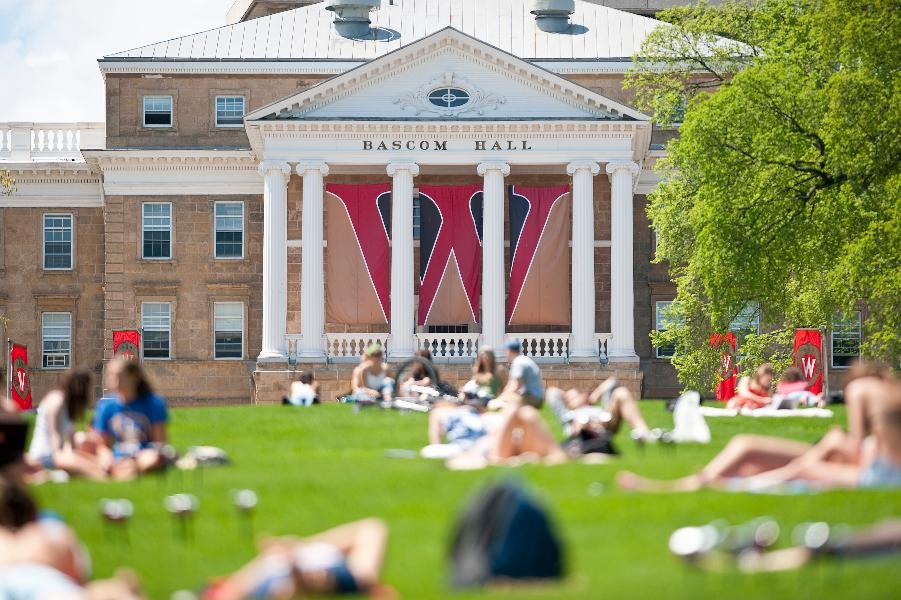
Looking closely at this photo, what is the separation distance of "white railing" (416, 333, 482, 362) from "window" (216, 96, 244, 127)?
1171 cm

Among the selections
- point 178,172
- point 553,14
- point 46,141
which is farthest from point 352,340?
point 46,141

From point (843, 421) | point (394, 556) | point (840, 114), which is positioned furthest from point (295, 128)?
point (394, 556)

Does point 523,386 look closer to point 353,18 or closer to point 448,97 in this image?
point 448,97

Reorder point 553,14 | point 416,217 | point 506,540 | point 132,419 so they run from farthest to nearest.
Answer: point 553,14 → point 416,217 → point 132,419 → point 506,540

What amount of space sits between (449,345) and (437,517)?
130ft

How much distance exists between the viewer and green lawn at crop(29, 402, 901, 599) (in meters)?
13.1

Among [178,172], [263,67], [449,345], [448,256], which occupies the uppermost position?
[263,67]

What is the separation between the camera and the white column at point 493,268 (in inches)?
2224

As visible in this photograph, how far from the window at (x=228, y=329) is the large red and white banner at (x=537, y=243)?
10586 millimetres

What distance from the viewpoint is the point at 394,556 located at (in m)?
15.2

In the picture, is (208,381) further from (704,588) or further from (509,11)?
(704,588)

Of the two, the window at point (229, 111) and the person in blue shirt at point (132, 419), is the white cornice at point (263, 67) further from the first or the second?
the person in blue shirt at point (132, 419)

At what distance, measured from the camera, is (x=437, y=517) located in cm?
1700

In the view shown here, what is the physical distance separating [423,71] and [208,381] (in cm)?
1268
